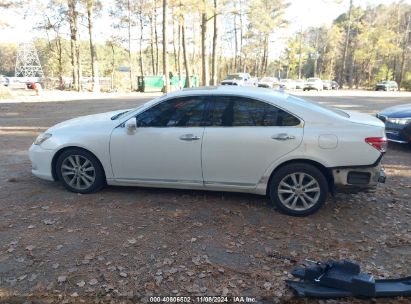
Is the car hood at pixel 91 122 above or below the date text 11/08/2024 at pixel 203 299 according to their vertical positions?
above

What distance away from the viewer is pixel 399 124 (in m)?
8.49

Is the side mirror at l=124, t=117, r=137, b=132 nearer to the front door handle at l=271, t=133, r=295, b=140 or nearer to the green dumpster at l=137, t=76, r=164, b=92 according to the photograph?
the front door handle at l=271, t=133, r=295, b=140

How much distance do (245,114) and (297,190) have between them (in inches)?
46.6

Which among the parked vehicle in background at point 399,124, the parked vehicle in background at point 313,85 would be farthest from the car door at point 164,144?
the parked vehicle in background at point 313,85

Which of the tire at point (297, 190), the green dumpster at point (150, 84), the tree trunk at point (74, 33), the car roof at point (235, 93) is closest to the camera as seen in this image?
the tire at point (297, 190)

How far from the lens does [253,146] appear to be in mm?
4715

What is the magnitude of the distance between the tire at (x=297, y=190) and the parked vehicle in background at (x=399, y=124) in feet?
15.9

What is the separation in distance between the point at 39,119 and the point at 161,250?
11171 millimetres

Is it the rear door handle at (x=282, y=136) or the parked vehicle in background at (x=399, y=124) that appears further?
the parked vehicle in background at (x=399, y=124)

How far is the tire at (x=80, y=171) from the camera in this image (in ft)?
17.3

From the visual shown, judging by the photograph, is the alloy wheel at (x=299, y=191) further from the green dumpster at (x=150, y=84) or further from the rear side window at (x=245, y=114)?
the green dumpster at (x=150, y=84)

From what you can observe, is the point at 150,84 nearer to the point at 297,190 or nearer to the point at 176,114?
the point at 176,114

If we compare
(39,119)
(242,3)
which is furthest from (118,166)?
(242,3)

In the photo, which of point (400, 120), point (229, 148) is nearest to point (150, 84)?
point (400, 120)
